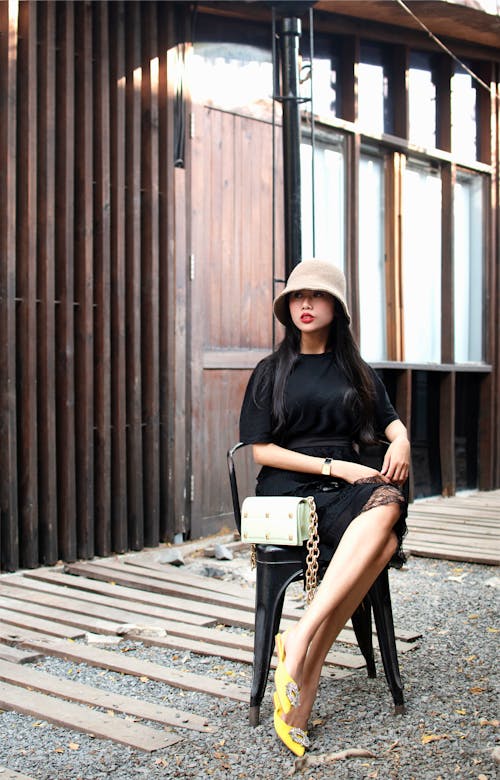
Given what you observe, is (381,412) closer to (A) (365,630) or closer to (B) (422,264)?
(A) (365,630)

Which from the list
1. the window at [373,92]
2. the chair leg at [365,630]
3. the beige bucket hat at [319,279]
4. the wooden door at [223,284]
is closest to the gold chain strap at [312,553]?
the chair leg at [365,630]

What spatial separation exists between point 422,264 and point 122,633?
18.5ft

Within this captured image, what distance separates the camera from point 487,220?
9.84m

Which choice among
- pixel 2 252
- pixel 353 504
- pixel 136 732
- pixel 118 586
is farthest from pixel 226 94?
pixel 136 732

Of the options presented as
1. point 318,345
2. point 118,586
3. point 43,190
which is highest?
point 43,190

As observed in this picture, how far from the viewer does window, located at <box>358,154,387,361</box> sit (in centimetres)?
864

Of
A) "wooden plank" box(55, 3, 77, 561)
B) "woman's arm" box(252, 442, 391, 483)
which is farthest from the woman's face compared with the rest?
"wooden plank" box(55, 3, 77, 561)

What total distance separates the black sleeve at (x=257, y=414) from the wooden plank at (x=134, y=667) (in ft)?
2.99

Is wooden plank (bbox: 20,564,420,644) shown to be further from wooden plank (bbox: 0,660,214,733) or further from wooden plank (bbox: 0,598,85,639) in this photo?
wooden plank (bbox: 0,660,214,733)

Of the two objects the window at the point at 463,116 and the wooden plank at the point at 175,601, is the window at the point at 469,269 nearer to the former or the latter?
the window at the point at 463,116

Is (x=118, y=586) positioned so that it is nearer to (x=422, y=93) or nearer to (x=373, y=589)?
(x=373, y=589)

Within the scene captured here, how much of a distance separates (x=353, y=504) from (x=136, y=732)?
1010 millimetres

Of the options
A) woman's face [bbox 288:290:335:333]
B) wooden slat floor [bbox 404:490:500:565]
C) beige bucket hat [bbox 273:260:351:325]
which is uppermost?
beige bucket hat [bbox 273:260:351:325]

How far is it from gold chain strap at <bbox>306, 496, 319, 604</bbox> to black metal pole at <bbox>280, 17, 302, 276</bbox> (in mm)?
2589
